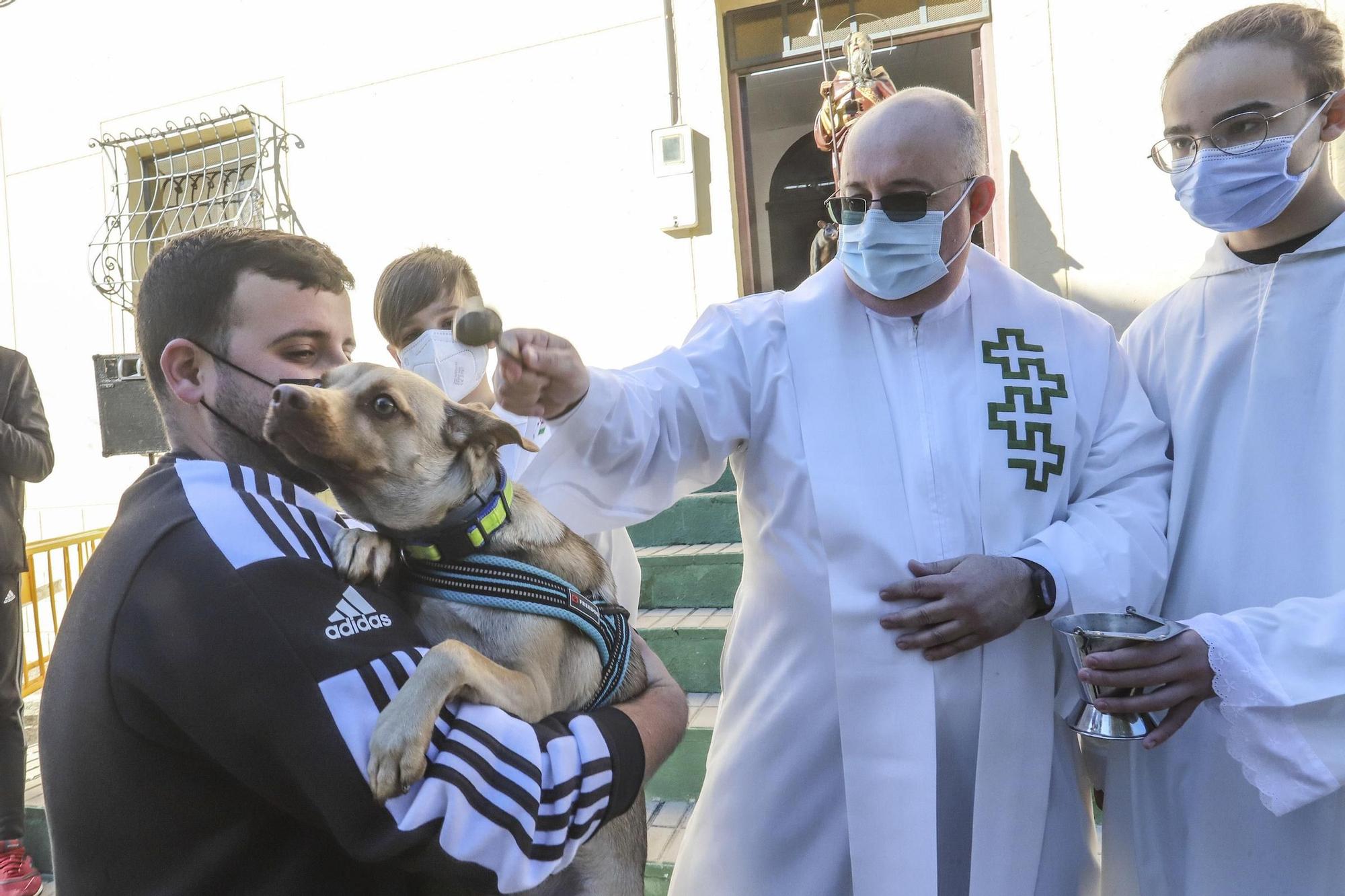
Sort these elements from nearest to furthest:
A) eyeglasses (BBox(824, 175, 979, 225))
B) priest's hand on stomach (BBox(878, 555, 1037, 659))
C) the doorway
Result: 1. priest's hand on stomach (BBox(878, 555, 1037, 659))
2. eyeglasses (BBox(824, 175, 979, 225))
3. the doorway

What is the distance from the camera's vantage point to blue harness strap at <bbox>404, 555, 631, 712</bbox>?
164 centimetres

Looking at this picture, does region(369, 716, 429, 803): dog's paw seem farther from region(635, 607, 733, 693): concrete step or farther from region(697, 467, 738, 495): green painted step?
region(697, 467, 738, 495): green painted step

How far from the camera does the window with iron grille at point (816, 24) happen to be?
6.03 metres

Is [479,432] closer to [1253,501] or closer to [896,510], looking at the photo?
[896,510]

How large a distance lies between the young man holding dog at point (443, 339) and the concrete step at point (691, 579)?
174 centimetres

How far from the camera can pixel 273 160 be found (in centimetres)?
763

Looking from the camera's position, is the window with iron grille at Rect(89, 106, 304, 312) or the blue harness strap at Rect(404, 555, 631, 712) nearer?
the blue harness strap at Rect(404, 555, 631, 712)

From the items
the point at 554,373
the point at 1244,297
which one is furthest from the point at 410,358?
the point at 1244,297

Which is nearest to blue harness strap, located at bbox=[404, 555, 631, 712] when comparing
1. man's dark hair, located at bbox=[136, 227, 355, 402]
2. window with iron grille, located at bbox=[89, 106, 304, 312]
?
man's dark hair, located at bbox=[136, 227, 355, 402]

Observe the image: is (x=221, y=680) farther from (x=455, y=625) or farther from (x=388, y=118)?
(x=388, y=118)

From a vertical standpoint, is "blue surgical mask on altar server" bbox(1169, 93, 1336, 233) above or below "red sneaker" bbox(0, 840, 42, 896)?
above

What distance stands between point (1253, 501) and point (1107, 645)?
0.54 m

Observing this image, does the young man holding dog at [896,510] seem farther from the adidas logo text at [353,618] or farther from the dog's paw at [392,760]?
the dog's paw at [392,760]

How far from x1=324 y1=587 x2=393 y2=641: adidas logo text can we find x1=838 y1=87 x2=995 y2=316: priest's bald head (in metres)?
1.40
